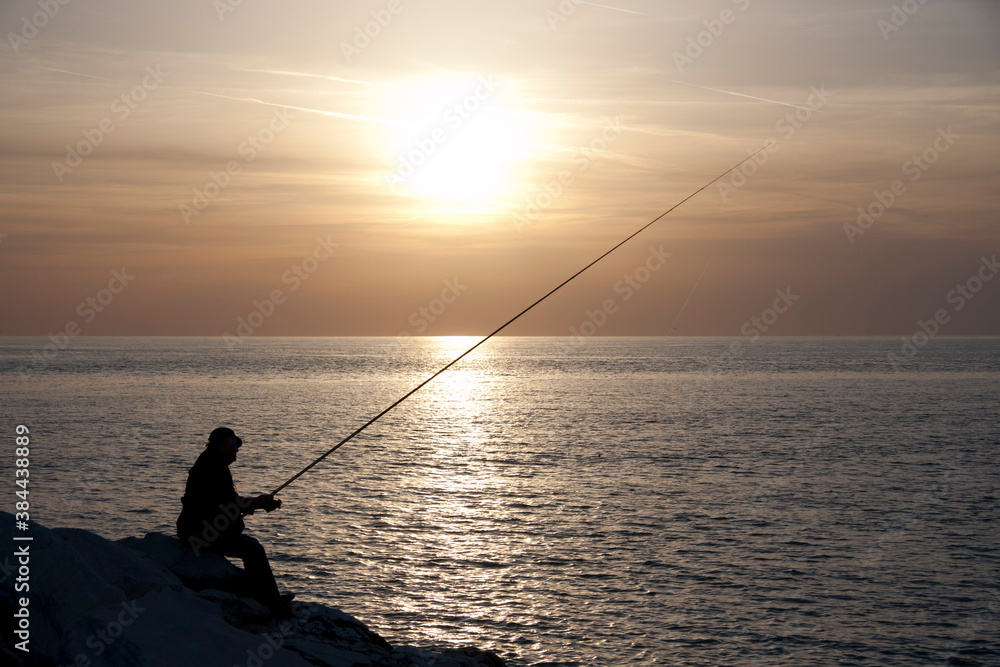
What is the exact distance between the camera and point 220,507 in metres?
8.46

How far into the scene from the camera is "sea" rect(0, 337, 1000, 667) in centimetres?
1370

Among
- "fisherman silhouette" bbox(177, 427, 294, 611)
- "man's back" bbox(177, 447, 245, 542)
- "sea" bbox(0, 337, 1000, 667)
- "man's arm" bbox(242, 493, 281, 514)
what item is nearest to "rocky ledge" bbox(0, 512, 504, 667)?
"fisherman silhouette" bbox(177, 427, 294, 611)

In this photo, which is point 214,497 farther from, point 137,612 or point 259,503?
point 137,612

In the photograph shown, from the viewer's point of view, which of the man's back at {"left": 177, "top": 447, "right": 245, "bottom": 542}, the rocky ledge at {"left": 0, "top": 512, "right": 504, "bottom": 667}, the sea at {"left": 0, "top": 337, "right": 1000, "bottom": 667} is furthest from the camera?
the sea at {"left": 0, "top": 337, "right": 1000, "bottom": 667}

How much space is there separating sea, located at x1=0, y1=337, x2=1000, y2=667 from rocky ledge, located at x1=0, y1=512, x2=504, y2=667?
4912mm

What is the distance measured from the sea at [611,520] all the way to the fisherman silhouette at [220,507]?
5149 mm

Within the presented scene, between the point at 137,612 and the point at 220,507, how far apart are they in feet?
5.28

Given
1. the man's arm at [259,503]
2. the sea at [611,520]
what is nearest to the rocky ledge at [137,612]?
the man's arm at [259,503]

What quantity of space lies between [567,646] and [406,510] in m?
11.0

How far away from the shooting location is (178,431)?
138ft

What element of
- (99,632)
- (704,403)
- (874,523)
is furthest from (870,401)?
(99,632)

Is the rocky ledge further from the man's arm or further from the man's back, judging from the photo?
the man's arm

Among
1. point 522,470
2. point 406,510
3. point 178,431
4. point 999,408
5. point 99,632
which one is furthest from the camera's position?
point 999,408

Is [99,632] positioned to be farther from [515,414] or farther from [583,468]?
[515,414]
